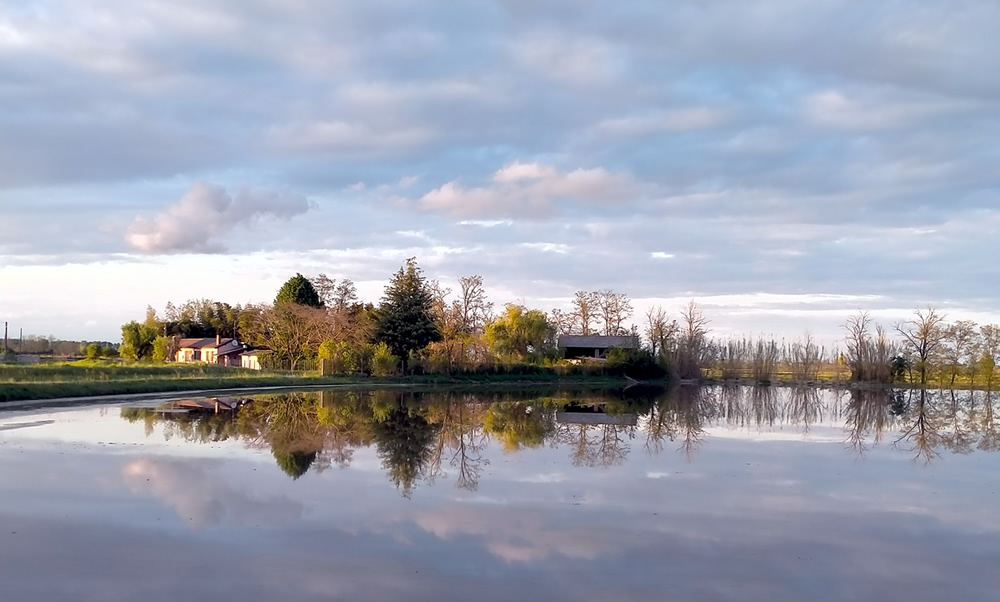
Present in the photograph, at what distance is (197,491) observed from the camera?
425 inches

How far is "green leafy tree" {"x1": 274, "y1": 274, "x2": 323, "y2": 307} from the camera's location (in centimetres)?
6394

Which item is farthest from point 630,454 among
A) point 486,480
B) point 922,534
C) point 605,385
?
point 605,385

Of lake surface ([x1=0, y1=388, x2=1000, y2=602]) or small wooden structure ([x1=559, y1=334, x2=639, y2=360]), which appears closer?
lake surface ([x1=0, y1=388, x2=1000, y2=602])

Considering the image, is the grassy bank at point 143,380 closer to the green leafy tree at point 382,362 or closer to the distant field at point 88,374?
the distant field at point 88,374

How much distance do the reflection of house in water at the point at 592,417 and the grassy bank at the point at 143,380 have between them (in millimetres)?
14252

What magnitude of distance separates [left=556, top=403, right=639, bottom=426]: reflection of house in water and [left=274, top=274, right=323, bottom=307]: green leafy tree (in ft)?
121

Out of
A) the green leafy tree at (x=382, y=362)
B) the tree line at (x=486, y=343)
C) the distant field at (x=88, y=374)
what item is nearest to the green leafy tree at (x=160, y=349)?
the tree line at (x=486, y=343)

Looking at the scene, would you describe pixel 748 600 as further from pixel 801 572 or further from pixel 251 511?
pixel 251 511

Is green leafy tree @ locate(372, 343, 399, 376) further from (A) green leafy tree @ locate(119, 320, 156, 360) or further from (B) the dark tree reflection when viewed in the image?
(A) green leafy tree @ locate(119, 320, 156, 360)

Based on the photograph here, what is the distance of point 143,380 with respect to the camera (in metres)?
31.3

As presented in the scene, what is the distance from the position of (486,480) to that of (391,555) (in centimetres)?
490

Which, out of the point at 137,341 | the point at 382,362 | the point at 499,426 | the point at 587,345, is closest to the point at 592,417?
the point at 499,426

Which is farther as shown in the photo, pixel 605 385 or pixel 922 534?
pixel 605 385

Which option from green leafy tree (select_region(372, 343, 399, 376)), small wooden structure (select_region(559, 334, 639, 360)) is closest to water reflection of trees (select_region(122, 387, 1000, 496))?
green leafy tree (select_region(372, 343, 399, 376))
